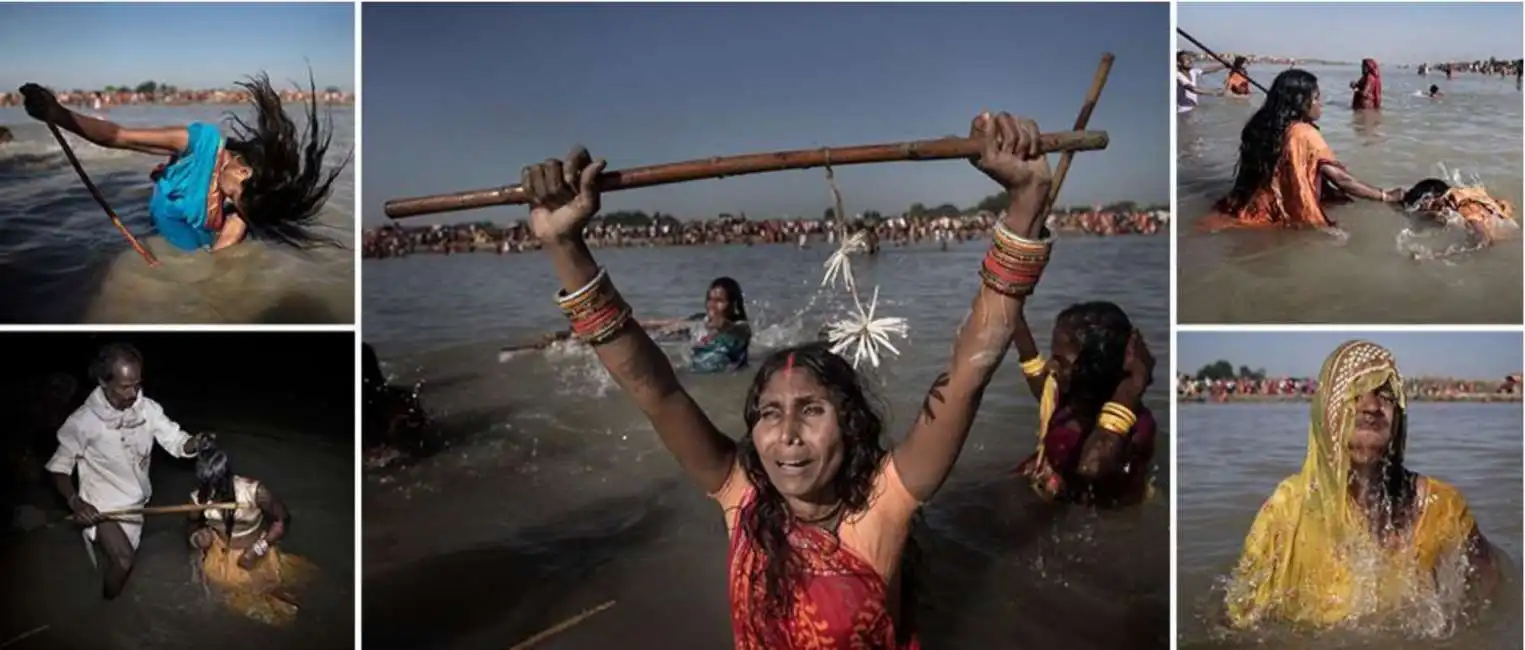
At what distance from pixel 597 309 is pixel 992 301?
825 mm

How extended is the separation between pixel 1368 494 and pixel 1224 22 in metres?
1.50

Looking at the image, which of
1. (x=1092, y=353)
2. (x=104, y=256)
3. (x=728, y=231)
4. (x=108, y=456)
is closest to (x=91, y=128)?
(x=104, y=256)

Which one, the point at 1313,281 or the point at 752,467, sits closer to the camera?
the point at 752,467

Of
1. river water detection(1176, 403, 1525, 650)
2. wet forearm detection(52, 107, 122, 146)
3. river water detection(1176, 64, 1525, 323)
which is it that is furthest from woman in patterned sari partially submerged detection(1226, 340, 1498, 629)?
wet forearm detection(52, 107, 122, 146)

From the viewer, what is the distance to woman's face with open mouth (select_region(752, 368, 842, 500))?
8.80ft

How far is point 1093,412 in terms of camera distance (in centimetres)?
371

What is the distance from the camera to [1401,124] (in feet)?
12.5

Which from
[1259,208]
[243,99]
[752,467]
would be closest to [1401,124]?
[1259,208]

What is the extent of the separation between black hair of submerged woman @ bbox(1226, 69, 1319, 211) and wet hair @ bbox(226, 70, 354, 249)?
2.78 metres

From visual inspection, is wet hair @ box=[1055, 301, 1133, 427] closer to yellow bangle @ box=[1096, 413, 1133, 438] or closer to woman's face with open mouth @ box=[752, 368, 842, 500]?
yellow bangle @ box=[1096, 413, 1133, 438]

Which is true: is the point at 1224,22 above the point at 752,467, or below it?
above

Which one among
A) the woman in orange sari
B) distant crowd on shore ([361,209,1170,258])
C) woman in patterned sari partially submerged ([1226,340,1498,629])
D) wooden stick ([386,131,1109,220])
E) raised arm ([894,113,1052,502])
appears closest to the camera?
raised arm ([894,113,1052,502])

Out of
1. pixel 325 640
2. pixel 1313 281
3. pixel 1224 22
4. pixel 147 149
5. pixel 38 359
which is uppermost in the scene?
pixel 1224 22

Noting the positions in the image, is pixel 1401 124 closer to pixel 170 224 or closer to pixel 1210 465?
pixel 1210 465
